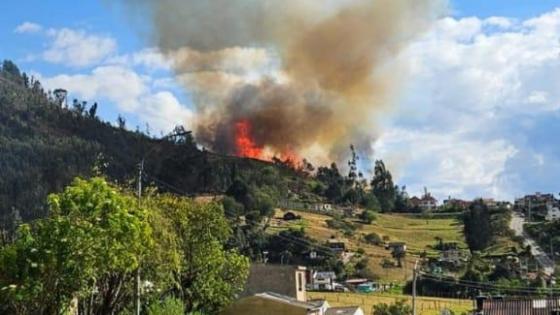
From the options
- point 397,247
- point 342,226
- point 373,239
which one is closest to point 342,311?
point 397,247

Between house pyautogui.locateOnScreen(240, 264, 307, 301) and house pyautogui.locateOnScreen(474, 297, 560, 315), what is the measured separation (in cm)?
2159

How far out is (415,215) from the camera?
7530 inches

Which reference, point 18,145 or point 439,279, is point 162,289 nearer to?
point 439,279

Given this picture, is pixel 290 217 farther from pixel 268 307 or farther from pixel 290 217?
pixel 268 307

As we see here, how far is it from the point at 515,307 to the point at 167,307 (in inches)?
685

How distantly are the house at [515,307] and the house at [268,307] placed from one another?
35.7 feet

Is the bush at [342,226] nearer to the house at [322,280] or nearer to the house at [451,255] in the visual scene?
the house at [451,255]

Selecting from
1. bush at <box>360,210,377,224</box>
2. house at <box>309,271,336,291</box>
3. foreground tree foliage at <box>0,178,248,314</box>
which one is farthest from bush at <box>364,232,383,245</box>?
foreground tree foliage at <box>0,178,248,314</box>

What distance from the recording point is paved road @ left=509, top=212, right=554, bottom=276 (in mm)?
125069

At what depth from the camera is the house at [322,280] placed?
110 metres

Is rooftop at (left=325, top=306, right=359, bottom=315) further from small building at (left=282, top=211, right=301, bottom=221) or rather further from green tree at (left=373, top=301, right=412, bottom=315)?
small building at (left=282, top=211, right=301, bottom=221)

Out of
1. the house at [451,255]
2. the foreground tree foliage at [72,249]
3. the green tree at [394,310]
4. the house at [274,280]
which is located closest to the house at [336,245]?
the house at [451,255]

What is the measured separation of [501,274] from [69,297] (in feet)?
296

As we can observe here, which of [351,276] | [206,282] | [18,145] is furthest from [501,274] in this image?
[18,145]
